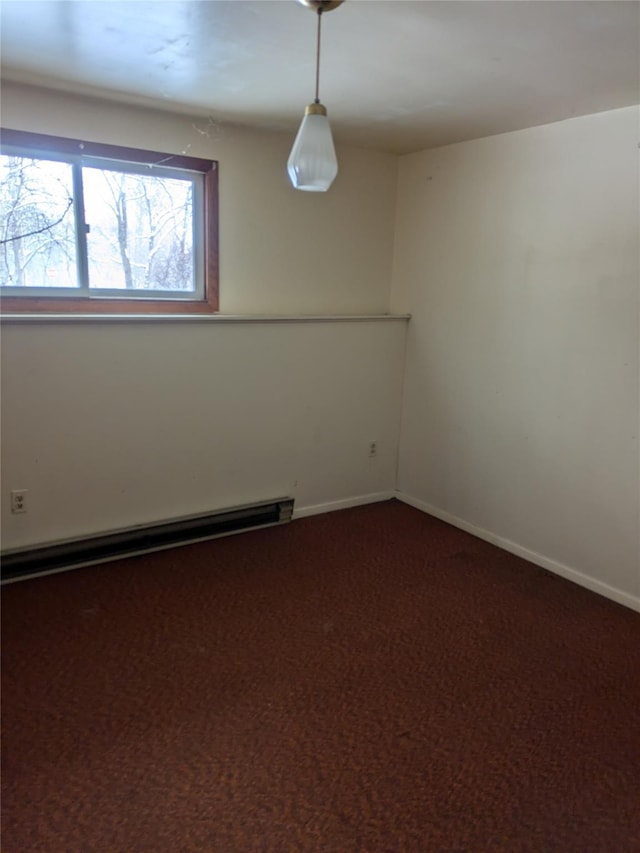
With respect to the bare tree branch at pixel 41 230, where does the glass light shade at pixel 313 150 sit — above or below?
above

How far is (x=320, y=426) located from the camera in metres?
3.70

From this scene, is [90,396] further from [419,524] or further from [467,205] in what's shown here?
[467,205]

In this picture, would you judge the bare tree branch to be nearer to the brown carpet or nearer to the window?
the window

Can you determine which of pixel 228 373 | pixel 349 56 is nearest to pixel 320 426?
pixel 228 373

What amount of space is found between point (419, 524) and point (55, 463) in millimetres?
2147

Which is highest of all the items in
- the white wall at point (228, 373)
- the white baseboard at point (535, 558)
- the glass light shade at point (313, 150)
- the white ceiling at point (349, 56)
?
the white ceiling at point (349, 56)

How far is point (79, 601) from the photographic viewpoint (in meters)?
2.66

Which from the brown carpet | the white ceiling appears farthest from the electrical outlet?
the white ceiling

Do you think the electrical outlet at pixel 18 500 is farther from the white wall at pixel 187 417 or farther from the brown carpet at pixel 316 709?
the brown carpet at pixel 316 709

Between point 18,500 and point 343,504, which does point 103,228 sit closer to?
point 18,500

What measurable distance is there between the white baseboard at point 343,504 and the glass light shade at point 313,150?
238 cm

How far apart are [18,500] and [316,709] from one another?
1.74 m

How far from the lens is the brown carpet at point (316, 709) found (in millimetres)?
1631

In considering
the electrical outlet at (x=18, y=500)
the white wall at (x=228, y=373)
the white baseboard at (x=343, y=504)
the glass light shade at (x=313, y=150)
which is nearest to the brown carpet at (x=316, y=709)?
the electrical outlet at (x=18, y=500)
